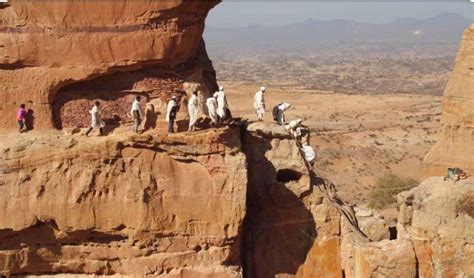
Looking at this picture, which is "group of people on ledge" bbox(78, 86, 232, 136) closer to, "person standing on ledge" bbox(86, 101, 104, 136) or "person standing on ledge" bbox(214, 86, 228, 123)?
"person standing on ledge" bbox(86, 101, 104, 136)

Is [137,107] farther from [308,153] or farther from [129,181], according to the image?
[308,153]

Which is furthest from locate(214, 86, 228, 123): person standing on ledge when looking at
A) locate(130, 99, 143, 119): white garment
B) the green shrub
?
the green shrub

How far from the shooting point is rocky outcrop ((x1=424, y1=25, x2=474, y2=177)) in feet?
77.8

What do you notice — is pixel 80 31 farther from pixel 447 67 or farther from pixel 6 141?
pixel 447 67

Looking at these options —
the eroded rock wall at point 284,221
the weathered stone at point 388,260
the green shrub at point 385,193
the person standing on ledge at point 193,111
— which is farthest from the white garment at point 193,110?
the green shrub at point 385,193

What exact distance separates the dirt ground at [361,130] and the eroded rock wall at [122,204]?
16.6m

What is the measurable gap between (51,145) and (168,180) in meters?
2.84

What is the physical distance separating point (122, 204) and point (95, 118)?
2.26m

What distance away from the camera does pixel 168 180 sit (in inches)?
582

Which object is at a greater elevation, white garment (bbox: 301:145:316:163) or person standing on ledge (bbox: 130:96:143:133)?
person standing on ledge (bbox: 130:96:143:133)

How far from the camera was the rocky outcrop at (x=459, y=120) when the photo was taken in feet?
77.8

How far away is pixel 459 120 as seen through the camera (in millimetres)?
24000

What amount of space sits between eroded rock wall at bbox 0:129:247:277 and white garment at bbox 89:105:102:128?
744mm

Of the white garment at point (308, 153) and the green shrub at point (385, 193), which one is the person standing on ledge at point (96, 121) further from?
the green shrub at point (385, 193)
